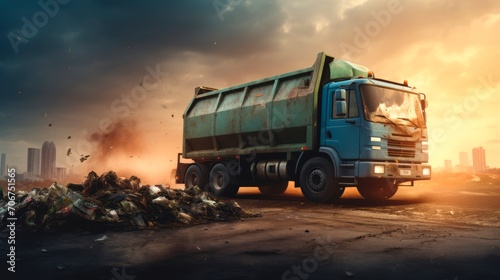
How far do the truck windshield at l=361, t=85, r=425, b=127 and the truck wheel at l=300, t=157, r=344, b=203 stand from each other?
60.1 inches

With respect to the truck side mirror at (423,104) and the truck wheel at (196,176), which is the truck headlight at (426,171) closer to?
the truck side mirror at (423,104)

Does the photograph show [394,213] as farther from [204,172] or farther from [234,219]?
[204,172]

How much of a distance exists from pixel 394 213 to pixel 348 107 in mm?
2578

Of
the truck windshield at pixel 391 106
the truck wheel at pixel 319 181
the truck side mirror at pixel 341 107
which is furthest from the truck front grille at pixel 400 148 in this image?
the truck wheel at pixel 319 181

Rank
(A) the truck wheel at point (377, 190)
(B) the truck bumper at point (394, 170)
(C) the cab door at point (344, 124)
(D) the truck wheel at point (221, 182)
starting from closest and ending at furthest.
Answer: (B) the truck bumper at point (394, 170) < (C) the cab door at point (344, 124) < (A) the truck wheel at point (377, 190) < (D) the truck wheel at point (221, 182)

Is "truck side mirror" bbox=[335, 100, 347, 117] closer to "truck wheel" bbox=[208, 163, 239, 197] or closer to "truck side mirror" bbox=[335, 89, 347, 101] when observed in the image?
"truck side mirror" bbox=[335, 89, 347, 101]

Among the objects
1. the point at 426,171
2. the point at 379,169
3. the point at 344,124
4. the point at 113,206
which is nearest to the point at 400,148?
the point at 379,169

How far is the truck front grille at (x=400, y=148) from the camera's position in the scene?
30.5ft

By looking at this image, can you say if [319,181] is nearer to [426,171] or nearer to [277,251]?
[426,171]

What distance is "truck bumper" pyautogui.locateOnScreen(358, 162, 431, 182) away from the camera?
8.93 metres

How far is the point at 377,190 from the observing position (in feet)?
36.6

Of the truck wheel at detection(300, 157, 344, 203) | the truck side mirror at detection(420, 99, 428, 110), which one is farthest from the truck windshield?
the truck wheel at detection(300, 157, 344, 203)

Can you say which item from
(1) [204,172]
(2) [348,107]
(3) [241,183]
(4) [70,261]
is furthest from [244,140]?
(4) [70,261]

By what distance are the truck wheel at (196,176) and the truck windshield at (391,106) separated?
6.34 m
